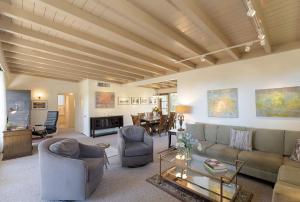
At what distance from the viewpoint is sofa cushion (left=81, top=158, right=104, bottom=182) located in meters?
2.37

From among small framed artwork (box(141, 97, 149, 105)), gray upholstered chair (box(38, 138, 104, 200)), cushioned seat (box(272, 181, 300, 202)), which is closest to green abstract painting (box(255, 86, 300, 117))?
cushioned seat (box(272, 181, 300, 202))

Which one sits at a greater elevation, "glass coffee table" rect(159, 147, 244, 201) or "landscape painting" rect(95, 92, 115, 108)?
"landscape painting" rect(95, 92, 115, 108)

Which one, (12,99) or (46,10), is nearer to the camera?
(46,10)

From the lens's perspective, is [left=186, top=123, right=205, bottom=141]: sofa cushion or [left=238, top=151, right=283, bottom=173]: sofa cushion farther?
[left=186, top=123, right=205, bottom=141]: sofa cushion

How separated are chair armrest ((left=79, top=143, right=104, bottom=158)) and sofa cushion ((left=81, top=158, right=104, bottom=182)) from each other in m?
0.16

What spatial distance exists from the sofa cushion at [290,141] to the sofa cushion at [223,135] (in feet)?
3.35

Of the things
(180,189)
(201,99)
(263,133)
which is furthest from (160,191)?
(201,99)

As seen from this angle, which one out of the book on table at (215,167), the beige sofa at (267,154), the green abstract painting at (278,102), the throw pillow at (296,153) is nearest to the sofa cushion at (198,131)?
the beige sofa at (267,154)

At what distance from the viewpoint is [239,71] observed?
4.09m

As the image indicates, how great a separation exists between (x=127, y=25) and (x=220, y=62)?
2989 mm

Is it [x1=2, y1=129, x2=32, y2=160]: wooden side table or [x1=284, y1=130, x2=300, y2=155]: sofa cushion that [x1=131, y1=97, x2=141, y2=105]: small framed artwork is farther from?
[x1=284, y1=130, x2=300, y2=155]: sofa cushion

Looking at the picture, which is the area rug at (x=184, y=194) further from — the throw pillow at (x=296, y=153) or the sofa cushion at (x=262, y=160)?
the throw pillow at (x=296, y=153)

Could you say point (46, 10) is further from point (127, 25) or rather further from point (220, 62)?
point (220, 62)

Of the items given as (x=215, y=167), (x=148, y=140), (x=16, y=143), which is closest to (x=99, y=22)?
(x=148, y=140)
